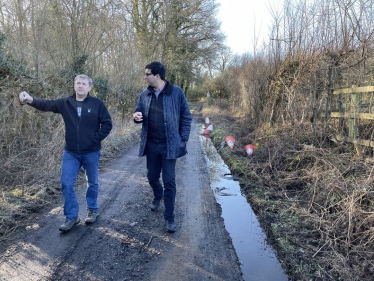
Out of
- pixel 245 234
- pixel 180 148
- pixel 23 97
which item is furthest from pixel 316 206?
pixel 23 97

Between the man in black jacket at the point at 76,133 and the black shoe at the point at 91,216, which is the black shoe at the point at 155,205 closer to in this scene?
the black shoe at the point at 91,216

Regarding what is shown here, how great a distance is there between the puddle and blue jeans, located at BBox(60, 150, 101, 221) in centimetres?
208

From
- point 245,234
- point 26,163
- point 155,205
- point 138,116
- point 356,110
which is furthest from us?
point 356,110

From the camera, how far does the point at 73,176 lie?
12.4 ft

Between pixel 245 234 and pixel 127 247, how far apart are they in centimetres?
167

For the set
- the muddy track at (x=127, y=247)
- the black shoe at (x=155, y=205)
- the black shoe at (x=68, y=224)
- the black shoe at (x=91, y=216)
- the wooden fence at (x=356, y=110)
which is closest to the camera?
the muddy track at (x=127, y=247)

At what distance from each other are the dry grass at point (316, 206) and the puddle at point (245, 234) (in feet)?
0.42

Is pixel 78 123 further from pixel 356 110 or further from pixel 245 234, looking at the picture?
pixel 356 110

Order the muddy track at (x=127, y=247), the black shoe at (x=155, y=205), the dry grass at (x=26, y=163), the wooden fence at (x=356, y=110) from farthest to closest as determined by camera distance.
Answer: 1. the wooden fence at (x=356, y=110)
2. the black shoe at (x=155, y=205)
3. the dry grass at (x=26, y=163)
4. the muddy track at (x=127, y=247)

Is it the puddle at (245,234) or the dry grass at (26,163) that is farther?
the dry grass at (26,163)

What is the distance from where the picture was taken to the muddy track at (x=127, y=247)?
288 cm

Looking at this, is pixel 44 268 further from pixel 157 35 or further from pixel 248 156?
pixel 157 35

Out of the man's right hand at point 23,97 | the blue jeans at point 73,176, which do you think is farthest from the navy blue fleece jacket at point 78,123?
the man's right hand at point 23,97

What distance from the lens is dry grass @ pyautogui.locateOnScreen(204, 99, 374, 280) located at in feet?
10.1
